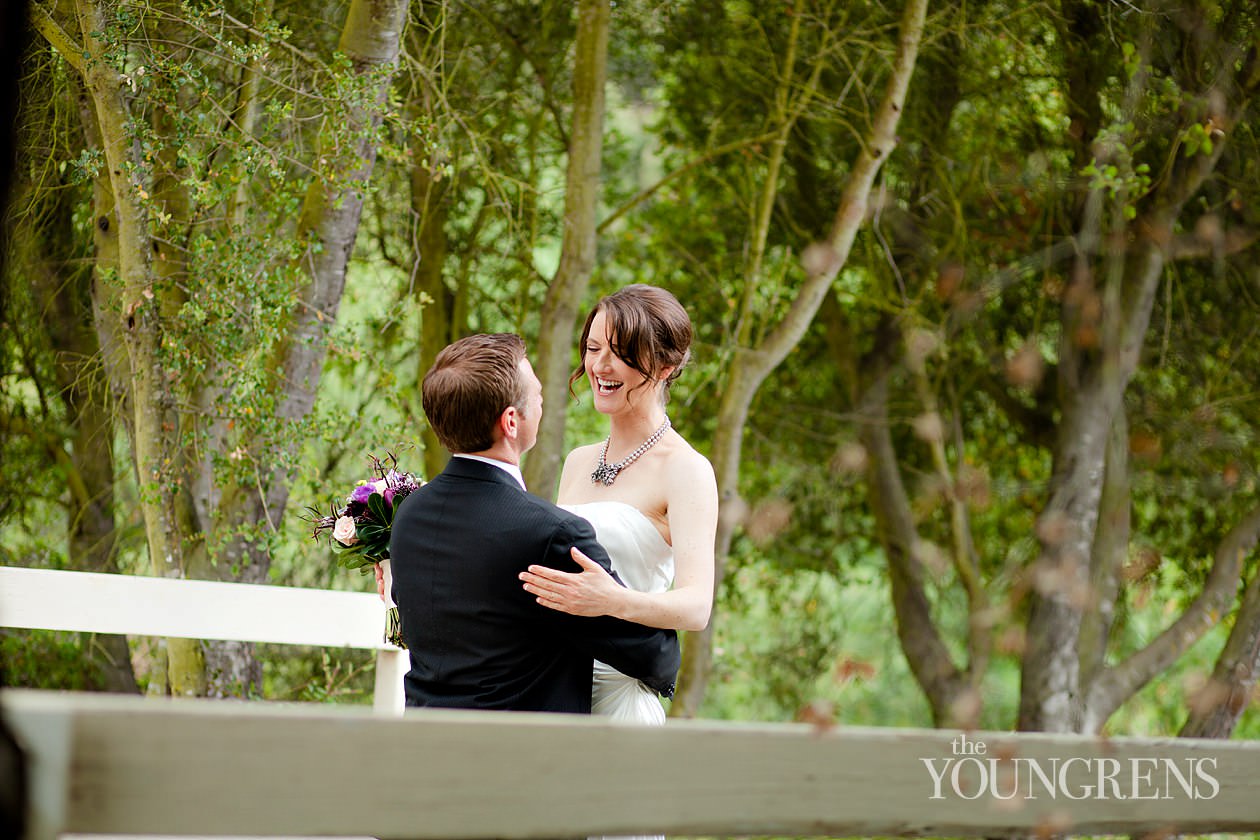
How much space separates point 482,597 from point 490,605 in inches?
0.8

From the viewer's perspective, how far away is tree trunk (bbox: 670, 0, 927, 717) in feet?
18.3

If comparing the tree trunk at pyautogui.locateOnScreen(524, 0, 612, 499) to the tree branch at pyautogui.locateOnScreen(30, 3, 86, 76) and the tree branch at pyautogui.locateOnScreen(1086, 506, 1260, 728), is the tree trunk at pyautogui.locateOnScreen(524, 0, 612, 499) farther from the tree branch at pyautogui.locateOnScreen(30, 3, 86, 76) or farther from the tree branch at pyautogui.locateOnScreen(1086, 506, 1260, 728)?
the tree branch at pyautogui.locateOnScreen(1086, 506, 1260, 728)

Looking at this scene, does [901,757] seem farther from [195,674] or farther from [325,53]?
[325,53]

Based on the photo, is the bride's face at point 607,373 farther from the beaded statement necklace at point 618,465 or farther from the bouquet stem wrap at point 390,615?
the bouquet stem wrap at point 390,615

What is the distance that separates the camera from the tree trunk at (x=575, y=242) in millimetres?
5555

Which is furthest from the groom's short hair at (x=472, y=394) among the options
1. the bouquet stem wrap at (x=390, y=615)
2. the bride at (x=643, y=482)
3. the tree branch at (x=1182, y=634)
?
the tree branch at (x=1182, y=634)

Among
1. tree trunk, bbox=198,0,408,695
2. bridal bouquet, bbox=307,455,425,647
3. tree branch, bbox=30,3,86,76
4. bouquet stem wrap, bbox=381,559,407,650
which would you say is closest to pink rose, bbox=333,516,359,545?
bridal bouquet, bbox=307,455,425,647

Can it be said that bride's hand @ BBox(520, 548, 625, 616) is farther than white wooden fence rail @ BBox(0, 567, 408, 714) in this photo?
No

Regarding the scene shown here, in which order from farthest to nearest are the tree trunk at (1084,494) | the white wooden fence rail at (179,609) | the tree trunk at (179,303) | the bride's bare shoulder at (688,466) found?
the tree trunk at (1084,494) → the tree trunk at (179,303) → the white wooden fence rail at (179,609) → the bride's bare shoulder at (688,466)

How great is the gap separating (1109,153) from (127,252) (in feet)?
13.8

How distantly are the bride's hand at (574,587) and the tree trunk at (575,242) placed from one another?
346cm

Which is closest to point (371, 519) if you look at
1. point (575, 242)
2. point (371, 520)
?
point (371, 520)

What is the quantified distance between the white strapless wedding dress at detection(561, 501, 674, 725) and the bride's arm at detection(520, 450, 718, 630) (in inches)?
3.6

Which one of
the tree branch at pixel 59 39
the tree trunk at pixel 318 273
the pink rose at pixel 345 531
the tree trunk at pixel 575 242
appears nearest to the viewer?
the pink rose at pixel 345 531
